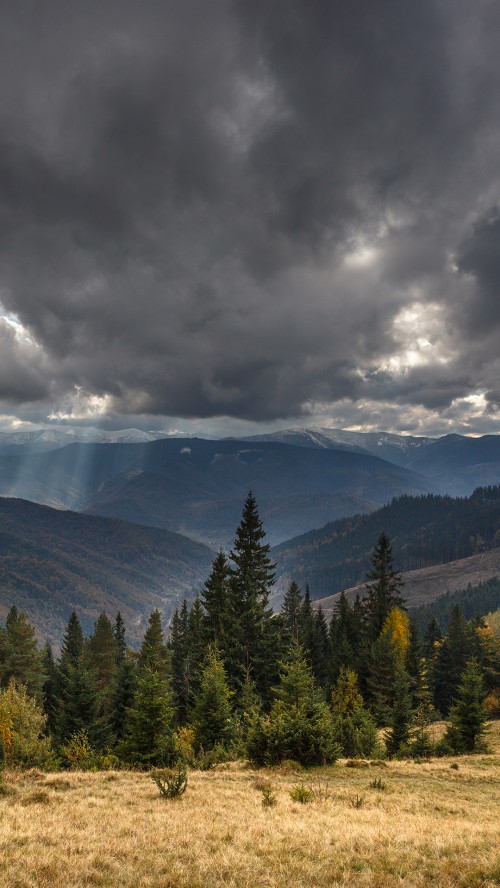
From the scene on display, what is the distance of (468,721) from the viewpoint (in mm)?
32406

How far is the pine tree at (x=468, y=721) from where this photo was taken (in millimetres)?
31500

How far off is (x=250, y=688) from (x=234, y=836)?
26.8m

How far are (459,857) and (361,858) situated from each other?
2.07 meters

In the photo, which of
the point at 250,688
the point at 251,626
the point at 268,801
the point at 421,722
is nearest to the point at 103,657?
the point at 251,626

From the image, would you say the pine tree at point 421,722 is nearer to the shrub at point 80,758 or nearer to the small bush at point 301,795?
the small bush at point 301,795

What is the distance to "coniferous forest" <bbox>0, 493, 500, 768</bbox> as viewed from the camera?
877 inches

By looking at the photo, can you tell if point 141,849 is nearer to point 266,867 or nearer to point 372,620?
point 266,867

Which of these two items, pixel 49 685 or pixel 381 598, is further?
pixel 49 685

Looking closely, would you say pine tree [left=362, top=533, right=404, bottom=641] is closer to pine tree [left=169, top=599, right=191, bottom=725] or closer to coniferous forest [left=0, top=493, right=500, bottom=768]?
coniferous forest [left=0, top=493, right=500, bottom=768]

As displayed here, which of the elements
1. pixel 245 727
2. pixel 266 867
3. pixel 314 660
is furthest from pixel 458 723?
pixel 314 660

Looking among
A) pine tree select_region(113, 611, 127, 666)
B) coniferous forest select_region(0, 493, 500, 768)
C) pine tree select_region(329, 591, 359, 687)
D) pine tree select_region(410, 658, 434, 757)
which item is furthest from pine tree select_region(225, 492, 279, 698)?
pine tree select_region(113, 611, 127, 666)

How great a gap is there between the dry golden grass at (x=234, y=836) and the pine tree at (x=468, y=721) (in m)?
15.1

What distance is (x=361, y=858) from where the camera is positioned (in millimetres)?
9367

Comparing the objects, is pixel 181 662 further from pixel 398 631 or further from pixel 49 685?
pixel 398 631
